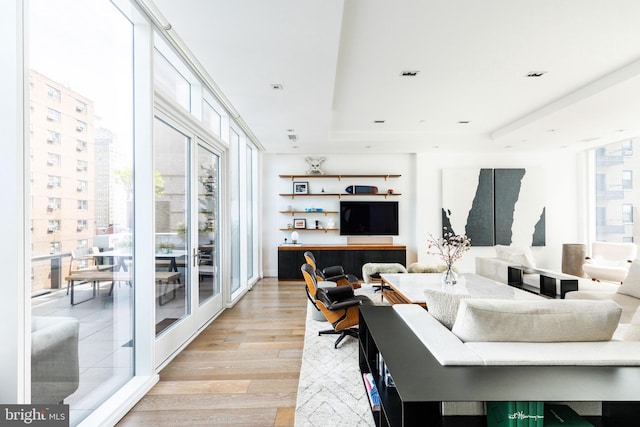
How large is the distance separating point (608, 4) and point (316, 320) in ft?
12.6

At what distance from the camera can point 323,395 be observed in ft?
7.92

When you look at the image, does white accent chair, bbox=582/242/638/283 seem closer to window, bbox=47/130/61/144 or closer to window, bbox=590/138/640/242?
window, bbox=590/138/640/242

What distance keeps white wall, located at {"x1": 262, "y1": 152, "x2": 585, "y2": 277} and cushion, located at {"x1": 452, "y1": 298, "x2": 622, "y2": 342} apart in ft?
18.7

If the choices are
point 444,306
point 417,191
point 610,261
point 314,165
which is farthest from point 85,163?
point 610,261

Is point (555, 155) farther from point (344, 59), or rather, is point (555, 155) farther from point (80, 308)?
point (80, 308)

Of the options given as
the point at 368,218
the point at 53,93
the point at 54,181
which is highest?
the point at 53,93

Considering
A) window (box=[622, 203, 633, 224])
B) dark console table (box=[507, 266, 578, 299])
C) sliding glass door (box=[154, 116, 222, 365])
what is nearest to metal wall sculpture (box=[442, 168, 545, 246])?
window (box=[622, 203, 633, 224])

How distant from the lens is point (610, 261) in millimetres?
6234

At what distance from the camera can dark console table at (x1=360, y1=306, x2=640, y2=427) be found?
1265mm

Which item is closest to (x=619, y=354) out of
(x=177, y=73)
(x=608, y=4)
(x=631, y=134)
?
(x=608, y=4)

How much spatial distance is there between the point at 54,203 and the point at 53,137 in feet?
1.10

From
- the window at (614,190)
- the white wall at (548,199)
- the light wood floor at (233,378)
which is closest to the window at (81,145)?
the light wood floor at (233,378)

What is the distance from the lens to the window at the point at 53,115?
5.69 feet

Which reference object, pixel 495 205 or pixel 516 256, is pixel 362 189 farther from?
pixel 516 256
